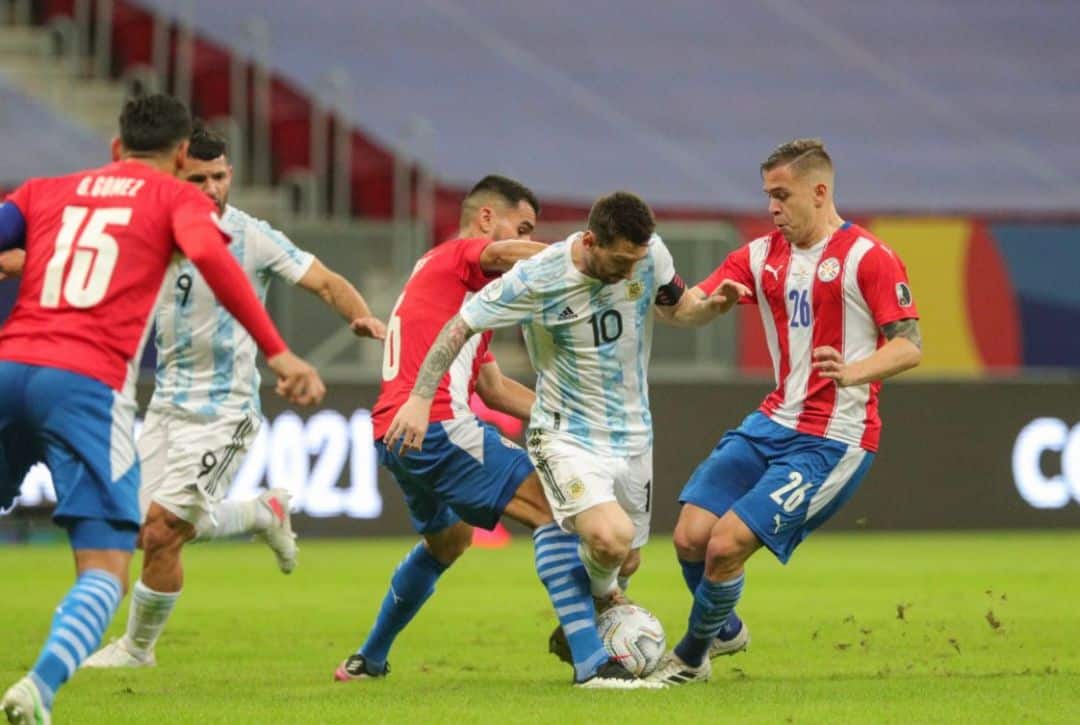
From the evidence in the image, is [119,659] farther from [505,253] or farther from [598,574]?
[505,253]

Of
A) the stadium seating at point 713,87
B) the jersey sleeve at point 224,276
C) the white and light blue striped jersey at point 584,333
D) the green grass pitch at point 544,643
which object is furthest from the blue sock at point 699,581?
the stadium seating at point 713,87

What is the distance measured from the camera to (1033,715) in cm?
638

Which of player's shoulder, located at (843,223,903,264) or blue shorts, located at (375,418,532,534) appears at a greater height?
player's shoulder, located at (843,223,903,264)

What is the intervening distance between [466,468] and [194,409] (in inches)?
58.5

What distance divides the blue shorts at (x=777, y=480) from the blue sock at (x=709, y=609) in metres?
0.23

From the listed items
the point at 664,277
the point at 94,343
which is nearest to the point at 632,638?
the point at 664,277

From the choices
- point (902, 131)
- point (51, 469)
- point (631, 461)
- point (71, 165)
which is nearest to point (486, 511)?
point (631, 461)

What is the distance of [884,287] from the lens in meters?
7.59

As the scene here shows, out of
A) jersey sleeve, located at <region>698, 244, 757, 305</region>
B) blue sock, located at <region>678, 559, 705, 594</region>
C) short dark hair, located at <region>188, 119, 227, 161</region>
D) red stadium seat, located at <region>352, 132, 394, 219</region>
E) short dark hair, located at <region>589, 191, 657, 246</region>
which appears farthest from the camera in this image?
red stadium seat, located at <region>352, 132, 394, 219</region>

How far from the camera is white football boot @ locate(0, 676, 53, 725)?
5.33 metres

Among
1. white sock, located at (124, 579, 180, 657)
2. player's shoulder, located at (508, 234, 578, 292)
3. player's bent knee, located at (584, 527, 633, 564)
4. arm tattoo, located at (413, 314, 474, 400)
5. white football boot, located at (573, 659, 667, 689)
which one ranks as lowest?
white sock, located at (124, 579, 180, 657)

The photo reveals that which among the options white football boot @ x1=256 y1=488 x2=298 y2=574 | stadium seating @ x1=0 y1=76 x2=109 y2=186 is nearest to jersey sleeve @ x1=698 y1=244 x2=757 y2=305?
white football boot @ x1=256 y1=488 x2=298 y2=574

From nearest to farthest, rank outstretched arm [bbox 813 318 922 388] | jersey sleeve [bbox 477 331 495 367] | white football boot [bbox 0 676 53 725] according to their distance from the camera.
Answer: white football boot [bbox 0 676 53 725]
outstretched arm [bbox 813 318 922 388]
jersey sleeve [bbox 477 331 495 367]

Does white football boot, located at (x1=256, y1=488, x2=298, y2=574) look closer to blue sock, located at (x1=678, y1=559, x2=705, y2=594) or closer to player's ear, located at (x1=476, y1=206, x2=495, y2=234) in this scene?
player's ear, located at (x1=476, y1=206, x2=495, y2=234)
